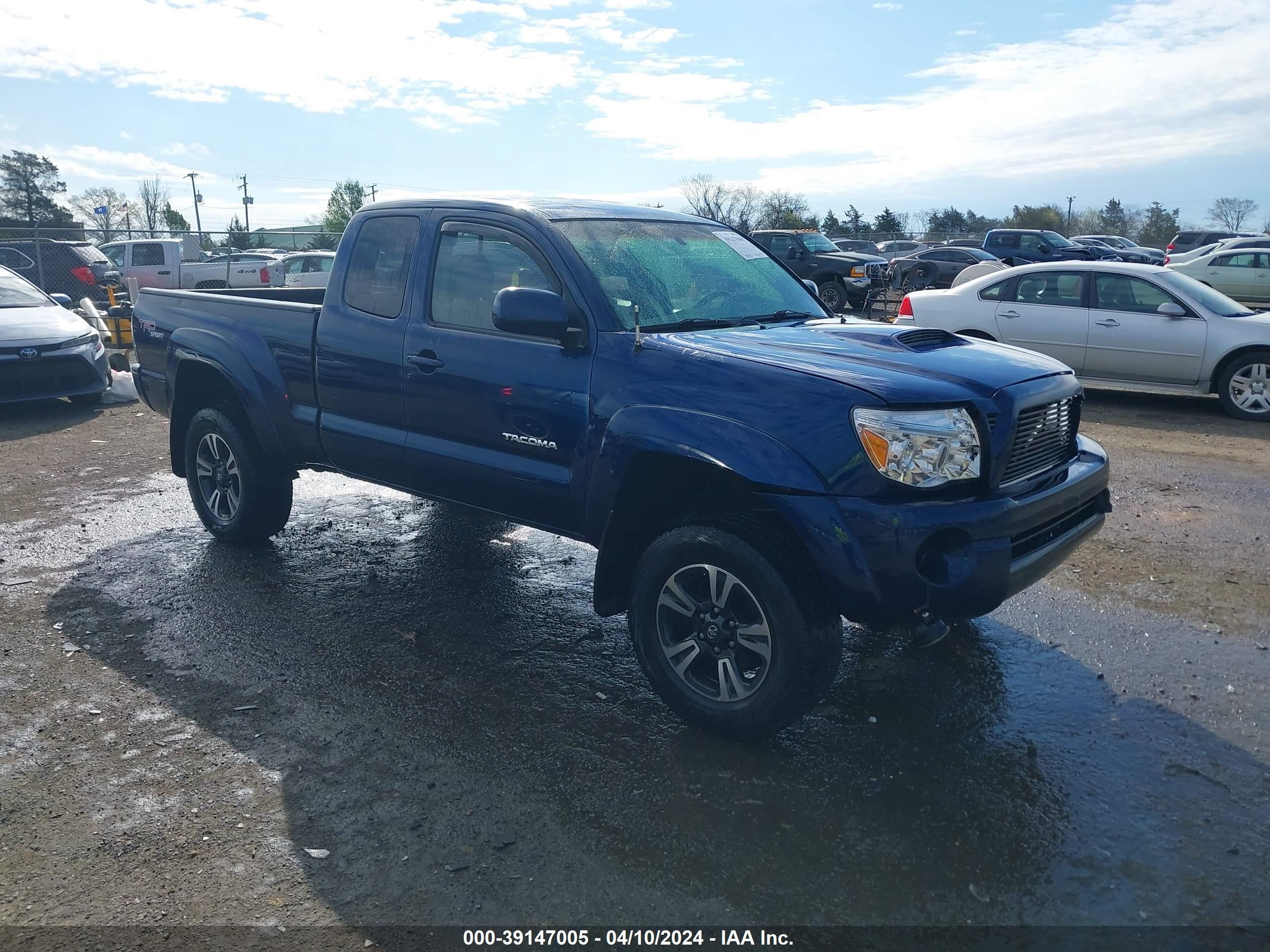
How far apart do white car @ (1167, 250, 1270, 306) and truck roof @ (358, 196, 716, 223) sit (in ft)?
70.2

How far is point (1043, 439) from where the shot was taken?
390 cm

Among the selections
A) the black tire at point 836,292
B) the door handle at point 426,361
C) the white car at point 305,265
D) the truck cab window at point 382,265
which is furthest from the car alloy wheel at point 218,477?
the white car at point 305,265

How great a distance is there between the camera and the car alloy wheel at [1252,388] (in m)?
9.88

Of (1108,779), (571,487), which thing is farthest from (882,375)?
(1108,779)

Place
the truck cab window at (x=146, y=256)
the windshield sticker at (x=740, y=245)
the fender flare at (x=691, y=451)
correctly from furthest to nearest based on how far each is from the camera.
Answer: the truck cab window at (x=146, y=256), the windshield sticker at (x=740, y=245), the fender flare at (x=691, y=451)

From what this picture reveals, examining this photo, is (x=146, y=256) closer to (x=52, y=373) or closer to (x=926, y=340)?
(x=52, y=373)

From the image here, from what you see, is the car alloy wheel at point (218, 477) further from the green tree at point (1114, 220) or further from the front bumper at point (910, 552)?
the green tree at point (1114, 220)

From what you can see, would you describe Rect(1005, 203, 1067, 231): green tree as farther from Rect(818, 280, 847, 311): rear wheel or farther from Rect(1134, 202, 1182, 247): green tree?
Rect(818, 280, 847, 311): rear wheel

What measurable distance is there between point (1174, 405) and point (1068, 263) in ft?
6.46

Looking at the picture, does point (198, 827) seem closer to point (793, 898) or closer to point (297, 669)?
point (297, 669)

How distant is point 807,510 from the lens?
3410mm

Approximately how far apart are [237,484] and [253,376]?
2.63 feet

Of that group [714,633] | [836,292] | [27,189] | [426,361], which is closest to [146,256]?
[836,292]

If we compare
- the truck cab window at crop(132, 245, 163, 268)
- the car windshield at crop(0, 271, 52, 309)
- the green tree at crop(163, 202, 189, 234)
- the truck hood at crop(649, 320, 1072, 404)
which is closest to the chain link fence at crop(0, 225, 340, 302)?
the truck cab window at crop(132, 245, 163, 268)
